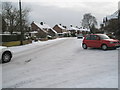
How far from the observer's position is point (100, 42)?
14148mm

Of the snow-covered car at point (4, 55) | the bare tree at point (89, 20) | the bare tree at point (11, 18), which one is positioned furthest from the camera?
the bare tree at point (89, 20)

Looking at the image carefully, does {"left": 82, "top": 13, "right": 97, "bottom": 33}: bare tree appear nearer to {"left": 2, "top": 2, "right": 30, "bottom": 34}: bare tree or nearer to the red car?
{"left": 2, "top": 2, "right": 30, "bottom": 34}: bare tree

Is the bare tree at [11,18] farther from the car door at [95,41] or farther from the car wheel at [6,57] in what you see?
the car wheel at [6,57]

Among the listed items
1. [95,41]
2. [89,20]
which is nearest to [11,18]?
[95,41]

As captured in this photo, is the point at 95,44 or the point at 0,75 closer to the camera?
the point at 0,75

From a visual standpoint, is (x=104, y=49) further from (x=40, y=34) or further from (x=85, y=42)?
(x=40, y=34)

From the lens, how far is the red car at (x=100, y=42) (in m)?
13.6

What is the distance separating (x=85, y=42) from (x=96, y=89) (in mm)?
11574

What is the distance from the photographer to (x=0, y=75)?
665 centimetres

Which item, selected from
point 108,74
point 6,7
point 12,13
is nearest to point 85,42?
point 108,74

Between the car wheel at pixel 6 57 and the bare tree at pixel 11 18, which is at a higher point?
the bare tree at pixel 11 18

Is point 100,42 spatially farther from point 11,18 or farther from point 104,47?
point 11,18

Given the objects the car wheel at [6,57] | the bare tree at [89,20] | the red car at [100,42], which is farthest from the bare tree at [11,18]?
the bare tree at [89,20]

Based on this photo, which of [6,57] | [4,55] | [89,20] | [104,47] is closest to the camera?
[4,55]
